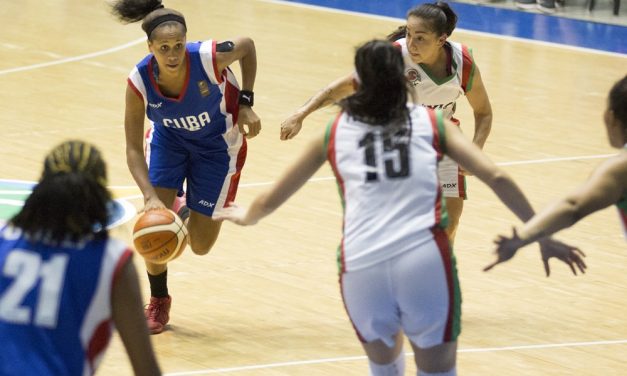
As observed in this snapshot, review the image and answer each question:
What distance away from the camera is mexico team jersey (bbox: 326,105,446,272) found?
399cm

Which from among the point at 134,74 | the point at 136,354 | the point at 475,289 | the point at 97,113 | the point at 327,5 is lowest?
the point at 327,5

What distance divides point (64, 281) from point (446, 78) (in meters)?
3.72

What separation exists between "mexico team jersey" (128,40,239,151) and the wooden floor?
1020 mm

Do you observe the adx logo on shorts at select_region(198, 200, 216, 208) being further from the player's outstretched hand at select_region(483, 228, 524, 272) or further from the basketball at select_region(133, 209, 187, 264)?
the player's outstretched hand at select_region(483, 228, 524, 272)

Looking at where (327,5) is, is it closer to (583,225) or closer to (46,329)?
(583,225)

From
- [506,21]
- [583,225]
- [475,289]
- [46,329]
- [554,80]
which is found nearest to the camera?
[46,329]

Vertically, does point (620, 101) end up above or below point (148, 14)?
above

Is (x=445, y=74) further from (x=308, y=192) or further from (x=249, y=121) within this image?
(x=308, y=192)

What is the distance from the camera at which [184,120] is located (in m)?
6.42

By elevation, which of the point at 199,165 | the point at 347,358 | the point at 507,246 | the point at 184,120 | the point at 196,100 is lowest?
the point at 347,358

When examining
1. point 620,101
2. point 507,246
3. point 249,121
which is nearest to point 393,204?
point 507,246

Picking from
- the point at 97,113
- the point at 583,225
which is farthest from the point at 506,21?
the point at 583,225

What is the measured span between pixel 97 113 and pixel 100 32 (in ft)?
13.9

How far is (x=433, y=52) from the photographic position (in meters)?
6.39
